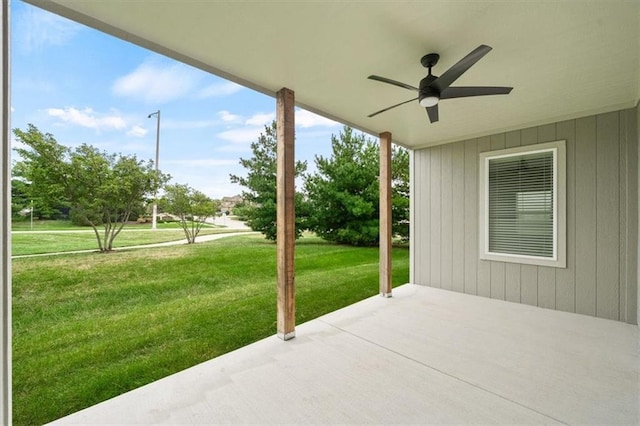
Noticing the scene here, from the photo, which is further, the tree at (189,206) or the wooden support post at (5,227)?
the tree at (189,206)

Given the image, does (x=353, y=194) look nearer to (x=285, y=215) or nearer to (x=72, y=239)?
(x=285, y=215)

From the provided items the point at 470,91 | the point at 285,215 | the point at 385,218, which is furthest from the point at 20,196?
the point at 470,91

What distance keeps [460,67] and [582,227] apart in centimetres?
304

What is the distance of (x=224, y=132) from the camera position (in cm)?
613

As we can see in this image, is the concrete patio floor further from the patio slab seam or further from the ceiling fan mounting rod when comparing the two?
the ceiling fan mounting rod

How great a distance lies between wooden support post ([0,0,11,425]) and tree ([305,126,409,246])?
766 cm

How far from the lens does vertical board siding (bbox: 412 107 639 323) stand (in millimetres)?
3088

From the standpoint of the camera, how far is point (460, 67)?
→ 1803 mm

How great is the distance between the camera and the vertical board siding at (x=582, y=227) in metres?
3.09

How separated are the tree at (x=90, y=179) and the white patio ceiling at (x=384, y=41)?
10.1ft

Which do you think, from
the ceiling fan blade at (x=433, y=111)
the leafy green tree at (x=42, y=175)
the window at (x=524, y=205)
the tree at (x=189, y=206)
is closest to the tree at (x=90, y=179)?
the leafy green tree at (x=42, y=175)

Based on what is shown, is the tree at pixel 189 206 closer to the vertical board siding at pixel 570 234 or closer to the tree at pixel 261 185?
the tree at pixel 261 185

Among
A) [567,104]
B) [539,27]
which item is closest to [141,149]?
[539,27]

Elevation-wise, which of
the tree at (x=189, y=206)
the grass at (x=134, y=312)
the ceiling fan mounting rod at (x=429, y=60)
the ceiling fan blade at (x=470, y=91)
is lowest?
the grass at (x=134, y=312)
